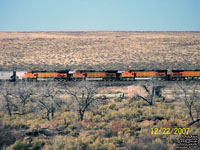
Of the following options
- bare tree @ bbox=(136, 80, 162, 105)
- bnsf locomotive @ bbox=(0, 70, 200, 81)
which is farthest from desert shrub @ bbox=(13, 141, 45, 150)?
bnsf locomotive @ bbox=(0, 70, 200, 81)

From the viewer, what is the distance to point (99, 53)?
252 feet

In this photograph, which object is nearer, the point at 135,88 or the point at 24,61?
the point at 135,88

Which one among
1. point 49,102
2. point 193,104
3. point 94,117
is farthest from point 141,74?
point 94,117

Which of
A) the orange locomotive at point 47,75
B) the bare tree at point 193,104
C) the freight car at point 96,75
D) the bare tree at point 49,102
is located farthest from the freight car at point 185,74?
the bare tree at point 49,102

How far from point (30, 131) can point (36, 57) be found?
192 ft

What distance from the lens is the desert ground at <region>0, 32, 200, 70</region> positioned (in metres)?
62.3

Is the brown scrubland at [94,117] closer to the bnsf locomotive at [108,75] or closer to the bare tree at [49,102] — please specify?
the bare tree at [49,102]

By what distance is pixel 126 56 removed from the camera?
237 ft

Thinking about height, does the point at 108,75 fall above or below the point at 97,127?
above

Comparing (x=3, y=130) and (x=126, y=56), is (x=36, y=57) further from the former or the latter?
(x=3, y=130)

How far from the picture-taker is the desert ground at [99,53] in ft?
204

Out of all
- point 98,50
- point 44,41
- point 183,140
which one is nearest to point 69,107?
point 183,140

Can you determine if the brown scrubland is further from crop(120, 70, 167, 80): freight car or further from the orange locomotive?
the orange locomotive
